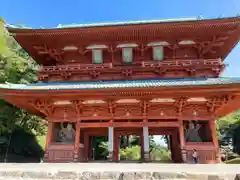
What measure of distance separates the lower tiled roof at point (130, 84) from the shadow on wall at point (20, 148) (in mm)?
8747

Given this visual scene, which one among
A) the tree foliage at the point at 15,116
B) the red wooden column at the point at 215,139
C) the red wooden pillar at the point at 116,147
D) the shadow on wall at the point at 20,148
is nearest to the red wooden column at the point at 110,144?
the red wooden pillar at the point at 116,147

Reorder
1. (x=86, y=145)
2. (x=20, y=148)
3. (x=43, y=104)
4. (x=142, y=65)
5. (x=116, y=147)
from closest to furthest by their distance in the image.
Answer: (x=43, y=104) → (x=116, y=147) → (x=142, y=65) → (x=86, y=145) → (x=20, y=148)

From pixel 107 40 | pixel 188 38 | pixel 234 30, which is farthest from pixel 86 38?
pixel 234 30

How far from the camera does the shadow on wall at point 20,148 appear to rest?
18500 millimetres

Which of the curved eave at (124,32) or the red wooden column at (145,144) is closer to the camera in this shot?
the red wooden column at (145,144)

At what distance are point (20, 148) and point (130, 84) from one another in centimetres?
1356

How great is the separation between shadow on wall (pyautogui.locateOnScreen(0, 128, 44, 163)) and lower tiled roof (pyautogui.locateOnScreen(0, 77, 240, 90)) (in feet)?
28.7

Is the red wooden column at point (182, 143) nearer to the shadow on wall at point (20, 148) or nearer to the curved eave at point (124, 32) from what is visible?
the curved eave at point (124, 32)

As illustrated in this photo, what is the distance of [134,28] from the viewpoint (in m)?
13.0

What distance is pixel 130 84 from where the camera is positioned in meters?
11.9

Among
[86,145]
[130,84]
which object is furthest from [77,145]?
[130,84]

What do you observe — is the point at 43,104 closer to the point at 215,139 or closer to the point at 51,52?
the point at 51,52

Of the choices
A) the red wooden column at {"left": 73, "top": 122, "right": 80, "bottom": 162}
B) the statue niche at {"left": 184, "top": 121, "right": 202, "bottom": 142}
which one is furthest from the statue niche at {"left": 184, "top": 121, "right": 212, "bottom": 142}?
the red wooden column at {"left": 73, "top": 122, "right": 80, "bottom": 162}

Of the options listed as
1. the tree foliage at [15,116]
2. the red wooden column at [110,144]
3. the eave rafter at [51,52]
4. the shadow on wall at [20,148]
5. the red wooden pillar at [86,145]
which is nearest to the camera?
the red wooden column at [110,144]
